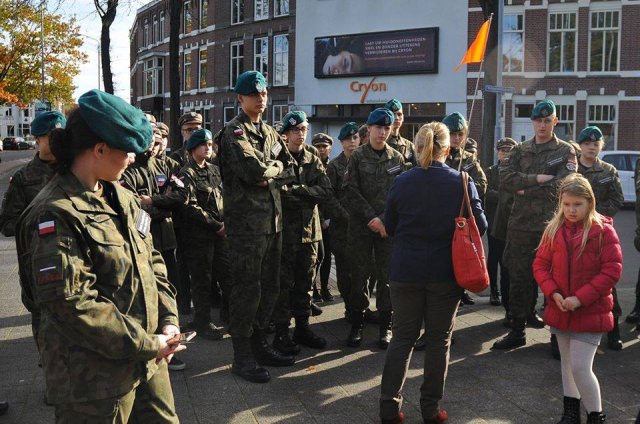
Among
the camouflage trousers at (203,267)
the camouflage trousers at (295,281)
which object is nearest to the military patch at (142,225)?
the camouflage trousers at (295,281)

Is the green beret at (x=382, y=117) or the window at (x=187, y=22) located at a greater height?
the window at (x=187, y=22)

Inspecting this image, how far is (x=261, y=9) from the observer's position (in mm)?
34750

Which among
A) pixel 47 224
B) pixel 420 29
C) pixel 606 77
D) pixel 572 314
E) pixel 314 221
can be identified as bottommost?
pixel 572 314

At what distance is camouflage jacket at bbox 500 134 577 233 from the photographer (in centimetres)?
607

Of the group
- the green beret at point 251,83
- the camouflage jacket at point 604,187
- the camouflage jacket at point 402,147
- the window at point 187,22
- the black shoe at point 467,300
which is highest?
the window at point 187,22

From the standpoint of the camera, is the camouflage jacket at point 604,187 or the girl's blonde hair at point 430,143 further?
the camouflage jacket at point 604,187

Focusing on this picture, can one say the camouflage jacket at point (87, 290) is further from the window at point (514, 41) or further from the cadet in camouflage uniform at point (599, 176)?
the window at point (514, 41)

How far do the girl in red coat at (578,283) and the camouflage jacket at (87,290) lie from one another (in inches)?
108

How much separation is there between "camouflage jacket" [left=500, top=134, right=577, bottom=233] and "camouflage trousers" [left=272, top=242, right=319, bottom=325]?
6.15ft

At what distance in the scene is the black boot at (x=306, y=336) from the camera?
610cm

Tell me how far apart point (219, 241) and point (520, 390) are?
3270mm

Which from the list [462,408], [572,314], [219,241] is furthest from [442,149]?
[219,241]

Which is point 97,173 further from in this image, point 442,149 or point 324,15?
point 324,15

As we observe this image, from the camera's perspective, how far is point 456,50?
1098 inches
